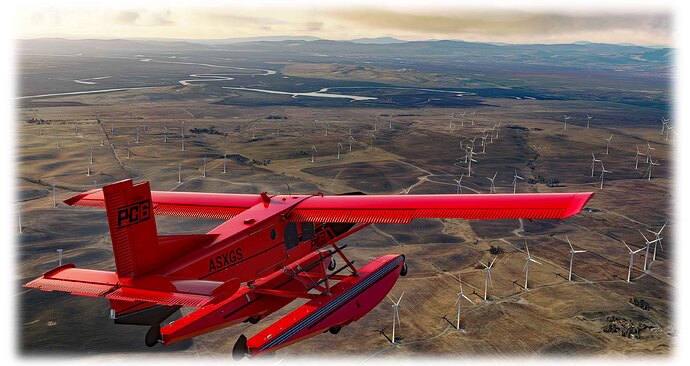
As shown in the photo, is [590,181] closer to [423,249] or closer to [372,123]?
[423,249]

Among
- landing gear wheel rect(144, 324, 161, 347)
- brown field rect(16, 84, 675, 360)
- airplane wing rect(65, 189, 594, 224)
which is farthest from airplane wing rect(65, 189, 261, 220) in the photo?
brown field rect(16, 84, 675, 360)

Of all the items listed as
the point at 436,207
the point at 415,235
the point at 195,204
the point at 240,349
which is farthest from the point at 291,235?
the point at 415,235

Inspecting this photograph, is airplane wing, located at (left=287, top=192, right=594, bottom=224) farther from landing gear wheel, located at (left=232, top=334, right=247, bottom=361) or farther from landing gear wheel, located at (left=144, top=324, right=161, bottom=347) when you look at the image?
landing gear wheel, located at (left=144, top=324, right=161, bottom=347)

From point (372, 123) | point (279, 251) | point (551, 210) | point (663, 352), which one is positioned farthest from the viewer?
point (372, 123)

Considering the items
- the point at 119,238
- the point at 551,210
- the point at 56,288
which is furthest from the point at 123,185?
the point at 551,210

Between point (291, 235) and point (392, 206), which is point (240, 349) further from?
point (392, 206)

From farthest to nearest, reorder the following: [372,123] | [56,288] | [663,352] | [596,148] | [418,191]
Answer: [372,123] → [596,148] → [418,191] → [663,352] → [56,288]

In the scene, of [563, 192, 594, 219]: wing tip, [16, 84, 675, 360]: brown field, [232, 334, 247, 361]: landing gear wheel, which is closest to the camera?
[232, 334, 247, 361]: landing gear wheel
